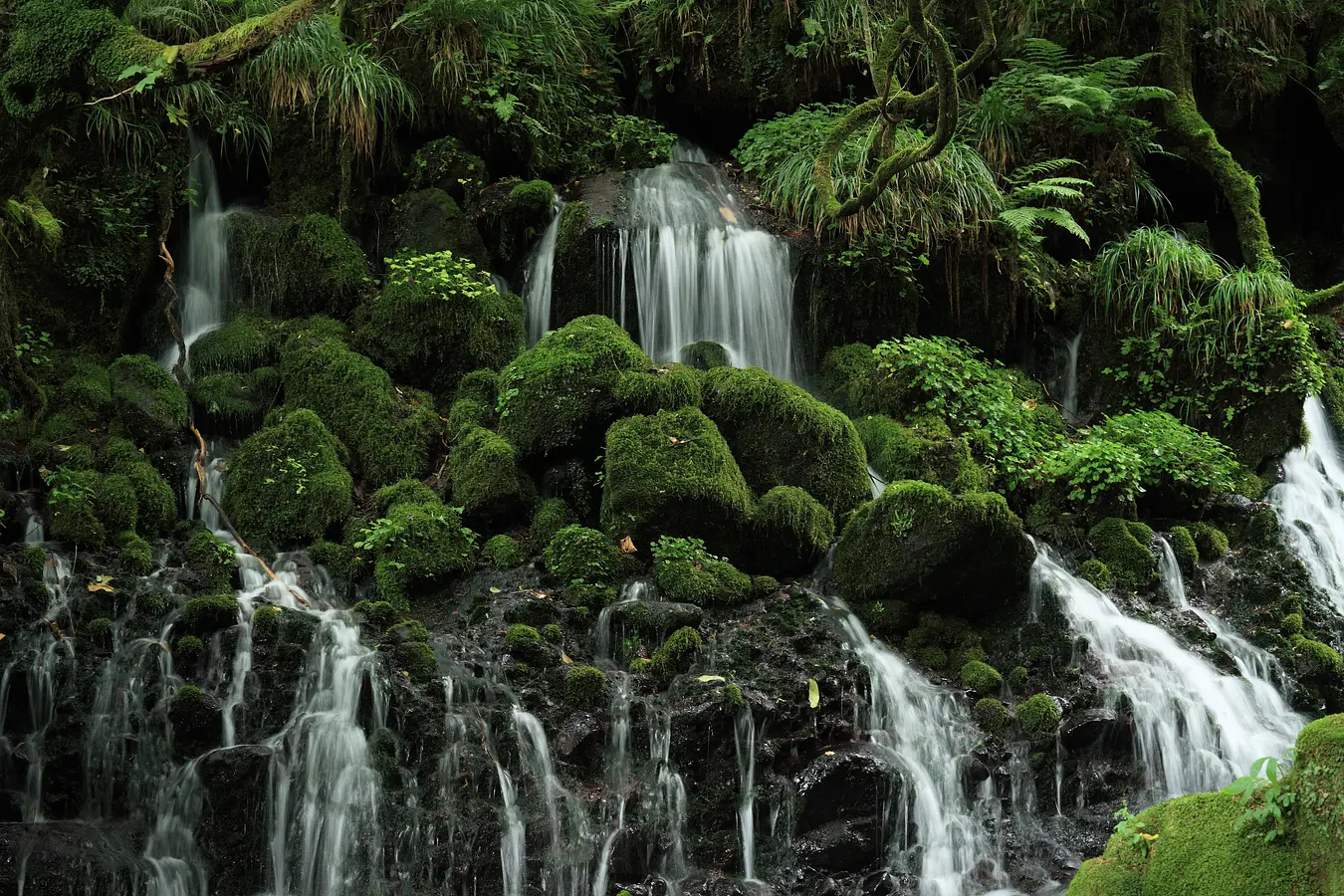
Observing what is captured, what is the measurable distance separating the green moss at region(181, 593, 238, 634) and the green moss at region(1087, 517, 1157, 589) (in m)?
5.99

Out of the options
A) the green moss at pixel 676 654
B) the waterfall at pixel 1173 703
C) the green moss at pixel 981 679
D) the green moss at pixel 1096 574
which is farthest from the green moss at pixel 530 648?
the green moss at pixel 1096 574

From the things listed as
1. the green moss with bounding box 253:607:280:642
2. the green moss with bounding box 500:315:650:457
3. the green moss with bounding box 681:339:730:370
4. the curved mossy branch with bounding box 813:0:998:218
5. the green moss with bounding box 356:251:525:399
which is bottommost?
the green moss with bounding box 253:607:280:642

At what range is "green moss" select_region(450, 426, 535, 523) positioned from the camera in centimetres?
830

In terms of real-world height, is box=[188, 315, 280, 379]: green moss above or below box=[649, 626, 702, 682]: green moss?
above

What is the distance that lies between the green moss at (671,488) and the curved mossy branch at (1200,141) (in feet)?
20.9

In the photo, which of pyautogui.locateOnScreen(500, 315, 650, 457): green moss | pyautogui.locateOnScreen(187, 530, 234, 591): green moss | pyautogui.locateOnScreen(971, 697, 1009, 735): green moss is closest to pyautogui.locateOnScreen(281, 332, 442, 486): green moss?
pyautogui.locateOnScreen(500, 315, 650, 457): green moss

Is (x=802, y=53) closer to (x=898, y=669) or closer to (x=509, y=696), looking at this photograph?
(x=898, y=669)

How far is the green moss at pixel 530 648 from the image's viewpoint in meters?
6.94

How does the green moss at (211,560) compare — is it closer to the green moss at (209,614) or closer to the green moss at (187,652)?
the green moss at (209,614)

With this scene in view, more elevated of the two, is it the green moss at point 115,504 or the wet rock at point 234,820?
the green moss at point 115,504

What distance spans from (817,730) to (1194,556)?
12.4 ft

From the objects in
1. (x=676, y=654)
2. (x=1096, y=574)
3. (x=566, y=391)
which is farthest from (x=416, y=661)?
(x=1096, y=574)

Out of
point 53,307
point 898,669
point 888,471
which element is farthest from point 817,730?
point 53,307

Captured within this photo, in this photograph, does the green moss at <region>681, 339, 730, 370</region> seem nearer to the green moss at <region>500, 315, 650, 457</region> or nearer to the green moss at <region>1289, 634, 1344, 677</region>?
the green moss at <region>500, 315, 650, 457</region>
